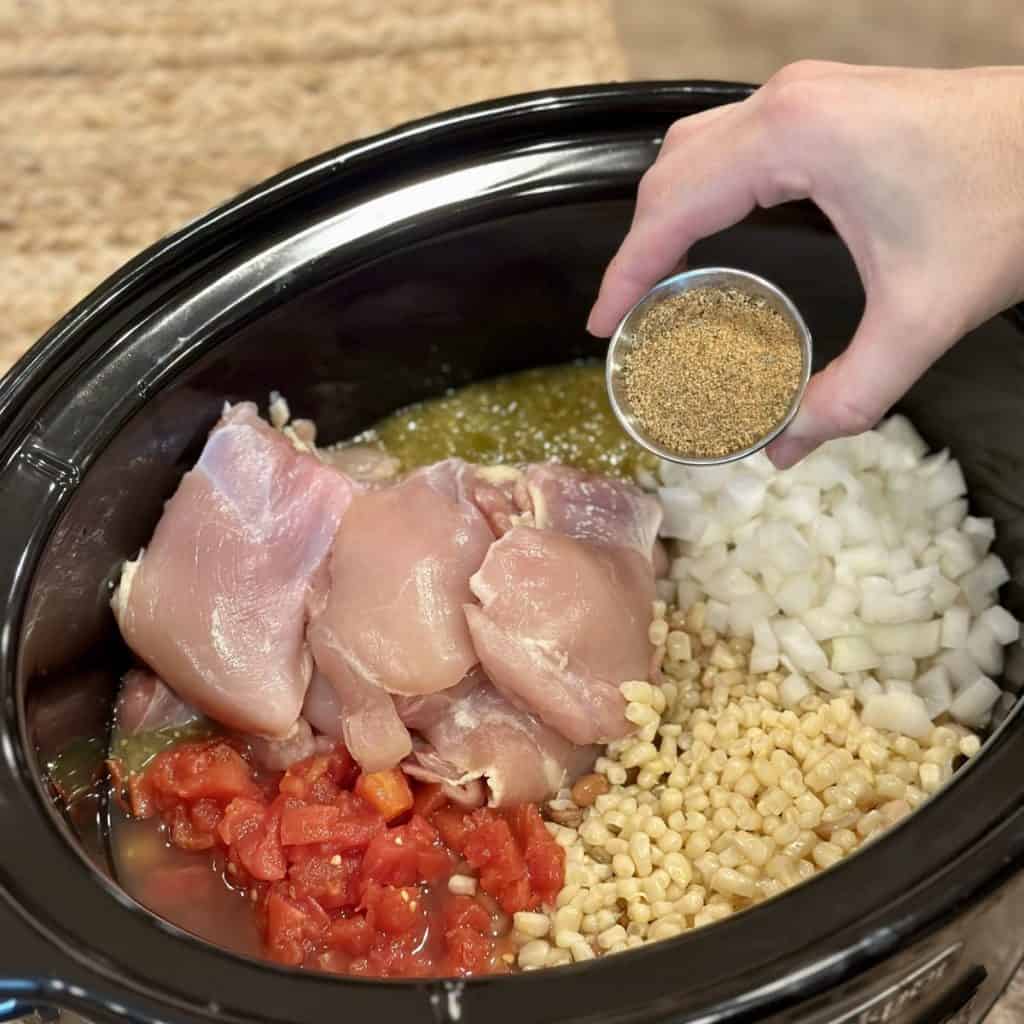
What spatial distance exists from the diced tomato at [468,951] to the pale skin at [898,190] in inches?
34.3

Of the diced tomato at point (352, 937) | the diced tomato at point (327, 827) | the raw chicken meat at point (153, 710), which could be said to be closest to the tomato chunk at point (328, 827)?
the diced tomato at point (327, 827)

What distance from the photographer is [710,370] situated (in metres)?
1.85

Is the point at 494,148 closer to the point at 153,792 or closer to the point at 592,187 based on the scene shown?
the point at 592,187

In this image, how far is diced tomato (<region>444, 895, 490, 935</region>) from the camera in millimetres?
1814

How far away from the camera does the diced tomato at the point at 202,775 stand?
75.7 inches

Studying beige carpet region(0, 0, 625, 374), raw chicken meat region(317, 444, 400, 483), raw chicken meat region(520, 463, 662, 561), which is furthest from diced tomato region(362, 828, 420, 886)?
beige carpet region(0, 0, 625, 374)

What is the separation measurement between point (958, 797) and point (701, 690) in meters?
0.70

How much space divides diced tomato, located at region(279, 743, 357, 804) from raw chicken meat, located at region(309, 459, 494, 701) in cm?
11

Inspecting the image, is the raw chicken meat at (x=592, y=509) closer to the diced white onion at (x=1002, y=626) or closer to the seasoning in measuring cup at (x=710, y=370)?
the seasoning in measuring cup at (x=710, y=370)

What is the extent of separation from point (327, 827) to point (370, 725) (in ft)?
0.56

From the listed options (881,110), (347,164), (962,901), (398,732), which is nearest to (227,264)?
(347,164)

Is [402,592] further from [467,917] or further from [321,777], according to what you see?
[467,917]

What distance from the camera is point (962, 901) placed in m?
1.32

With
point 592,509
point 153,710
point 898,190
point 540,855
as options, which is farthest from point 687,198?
point 153,710
